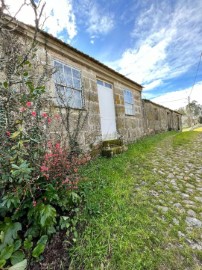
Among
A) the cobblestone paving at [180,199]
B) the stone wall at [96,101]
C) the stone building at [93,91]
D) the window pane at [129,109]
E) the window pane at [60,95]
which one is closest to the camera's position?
the cobblestone paving at [180,199]

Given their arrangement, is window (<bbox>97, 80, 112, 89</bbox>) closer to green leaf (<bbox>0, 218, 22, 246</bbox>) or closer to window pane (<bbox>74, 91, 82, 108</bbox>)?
window pane (<bbox>74, 91, 82, 108</bbox>)

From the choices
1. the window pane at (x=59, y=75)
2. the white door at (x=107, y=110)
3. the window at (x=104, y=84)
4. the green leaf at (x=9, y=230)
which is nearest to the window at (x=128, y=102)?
the white door at (x=107, y=110)

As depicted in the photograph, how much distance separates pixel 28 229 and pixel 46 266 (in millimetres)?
444

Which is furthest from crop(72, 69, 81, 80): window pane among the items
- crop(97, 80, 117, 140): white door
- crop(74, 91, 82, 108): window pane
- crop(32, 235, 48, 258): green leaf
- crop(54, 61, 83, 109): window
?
crop(32, 235, 48, 258): green leaf

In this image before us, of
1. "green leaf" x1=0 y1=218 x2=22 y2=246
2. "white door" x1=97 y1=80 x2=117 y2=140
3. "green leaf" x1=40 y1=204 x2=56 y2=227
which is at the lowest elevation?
"green leaf" x1=0 y1=218 x2=22 y2=246

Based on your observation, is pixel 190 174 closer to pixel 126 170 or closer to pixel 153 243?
pixel 126 170

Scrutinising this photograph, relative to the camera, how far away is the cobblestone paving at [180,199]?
1859 mm

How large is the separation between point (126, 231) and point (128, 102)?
755 cm

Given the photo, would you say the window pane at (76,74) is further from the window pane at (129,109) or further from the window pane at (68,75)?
the window pane at (129,109)

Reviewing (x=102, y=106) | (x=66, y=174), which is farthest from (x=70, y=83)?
(x=66, y=174)

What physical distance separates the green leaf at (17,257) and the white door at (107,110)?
501 centimetres

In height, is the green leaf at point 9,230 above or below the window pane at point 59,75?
below

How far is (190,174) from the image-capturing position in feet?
12.7

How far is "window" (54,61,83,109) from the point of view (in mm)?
4680
